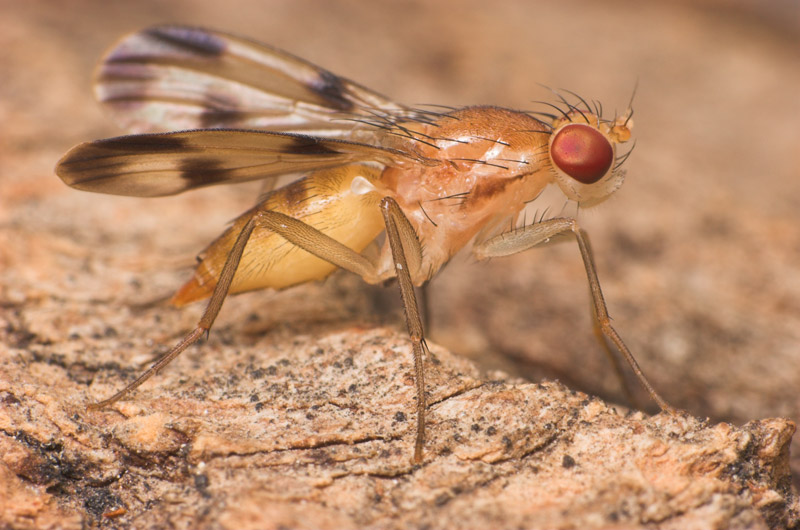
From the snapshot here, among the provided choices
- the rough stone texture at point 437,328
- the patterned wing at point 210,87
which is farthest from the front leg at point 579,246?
the patterned wing at point 210,87

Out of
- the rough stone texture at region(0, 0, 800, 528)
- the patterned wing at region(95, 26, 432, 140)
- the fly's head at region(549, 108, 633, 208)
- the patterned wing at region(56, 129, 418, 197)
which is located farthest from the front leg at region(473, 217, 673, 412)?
the patterned wing at region(95, 26, 432, 140)

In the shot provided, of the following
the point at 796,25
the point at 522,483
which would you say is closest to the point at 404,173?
the point at 522,483

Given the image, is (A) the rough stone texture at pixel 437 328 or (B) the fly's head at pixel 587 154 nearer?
(A) the rough stone texture at pixel 437 328

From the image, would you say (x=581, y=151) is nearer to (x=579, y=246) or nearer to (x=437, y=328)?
(x=579, y=246)

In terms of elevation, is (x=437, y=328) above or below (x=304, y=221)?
below

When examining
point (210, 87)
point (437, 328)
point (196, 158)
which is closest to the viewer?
point (196, 158)

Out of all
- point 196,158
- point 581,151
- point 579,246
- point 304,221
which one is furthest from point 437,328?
point 196,158

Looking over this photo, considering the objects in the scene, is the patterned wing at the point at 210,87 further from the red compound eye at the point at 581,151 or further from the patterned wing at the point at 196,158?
the red compound eye at the point at 581,151
